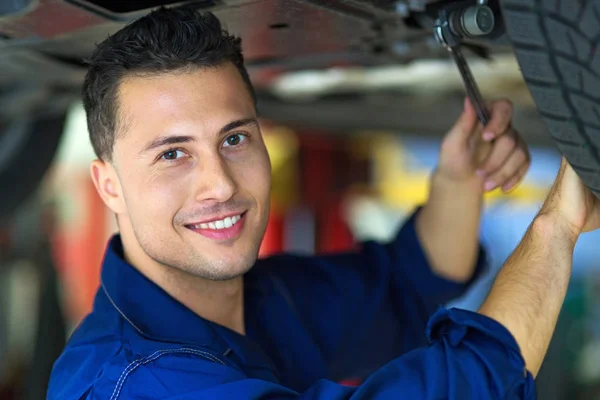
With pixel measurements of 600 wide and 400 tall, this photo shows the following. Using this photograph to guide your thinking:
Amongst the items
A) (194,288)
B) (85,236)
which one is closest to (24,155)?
(194,288)

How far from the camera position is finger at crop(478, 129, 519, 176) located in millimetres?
1220

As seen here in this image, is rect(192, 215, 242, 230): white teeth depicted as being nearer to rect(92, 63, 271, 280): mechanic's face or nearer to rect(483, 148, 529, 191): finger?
rect(92, 63, 271, 280): mechanic's face

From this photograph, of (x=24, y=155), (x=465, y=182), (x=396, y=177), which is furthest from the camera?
(x=396, y=177)

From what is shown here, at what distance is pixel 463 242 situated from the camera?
1375 mm

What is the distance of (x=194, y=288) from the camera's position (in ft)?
3.72

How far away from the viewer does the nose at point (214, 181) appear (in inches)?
39.9

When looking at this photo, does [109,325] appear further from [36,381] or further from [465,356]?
[36,381]

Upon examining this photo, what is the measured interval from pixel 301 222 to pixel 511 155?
2461mm

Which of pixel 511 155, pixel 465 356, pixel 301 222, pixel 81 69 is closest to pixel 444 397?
pixel 465 356

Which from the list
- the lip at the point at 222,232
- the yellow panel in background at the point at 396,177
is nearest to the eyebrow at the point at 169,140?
the lip at the point at 222,232

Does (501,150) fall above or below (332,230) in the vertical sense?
above

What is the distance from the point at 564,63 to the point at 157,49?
21.4 inches

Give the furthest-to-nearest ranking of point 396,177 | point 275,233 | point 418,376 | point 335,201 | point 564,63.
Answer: point 396,177, point 335,201, point 275,233, point 418,376, point 564,63

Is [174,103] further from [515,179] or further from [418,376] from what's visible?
[515,179]
